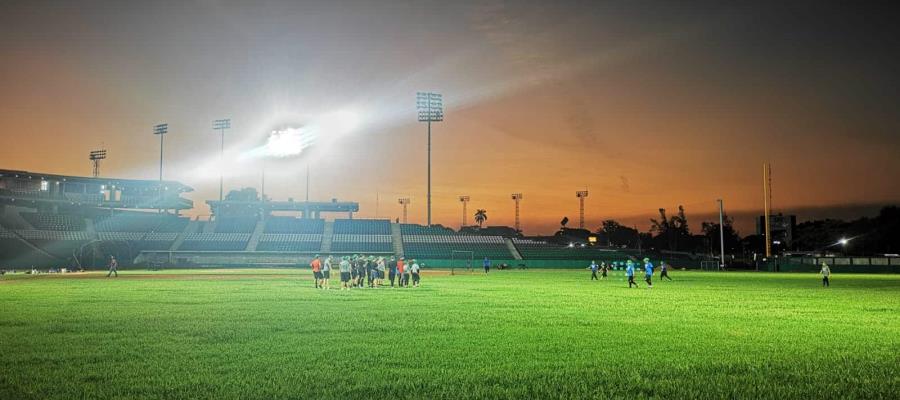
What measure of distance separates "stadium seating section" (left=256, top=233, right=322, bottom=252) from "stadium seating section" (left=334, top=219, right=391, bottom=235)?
199 inches

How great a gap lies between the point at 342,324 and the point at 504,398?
885 cm

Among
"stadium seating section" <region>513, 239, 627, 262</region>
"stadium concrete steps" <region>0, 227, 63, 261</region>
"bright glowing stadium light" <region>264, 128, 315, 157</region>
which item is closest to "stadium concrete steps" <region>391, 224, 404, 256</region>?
"stadium seating section" <region>513, 239, 627, 262</region>

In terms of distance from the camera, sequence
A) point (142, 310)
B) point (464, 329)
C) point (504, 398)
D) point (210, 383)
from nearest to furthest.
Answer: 1. point (504, 398)
2. point (210, 383)
3. point (464, 329)
4. point (142, 310)

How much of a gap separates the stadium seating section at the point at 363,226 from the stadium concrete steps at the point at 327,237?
0.80 m

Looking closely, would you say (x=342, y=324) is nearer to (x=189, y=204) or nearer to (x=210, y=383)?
(x=210, y=383)

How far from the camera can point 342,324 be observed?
1658cm

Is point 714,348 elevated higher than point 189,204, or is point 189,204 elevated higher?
point 189,204

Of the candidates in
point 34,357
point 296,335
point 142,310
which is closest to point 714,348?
point 296,335

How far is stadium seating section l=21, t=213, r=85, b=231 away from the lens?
85.6 metres

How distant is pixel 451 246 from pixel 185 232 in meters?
39.0

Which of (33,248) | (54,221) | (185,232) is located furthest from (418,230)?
(33,248)

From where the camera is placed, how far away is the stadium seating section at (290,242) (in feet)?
314

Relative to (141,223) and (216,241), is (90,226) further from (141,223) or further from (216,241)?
(216,241)

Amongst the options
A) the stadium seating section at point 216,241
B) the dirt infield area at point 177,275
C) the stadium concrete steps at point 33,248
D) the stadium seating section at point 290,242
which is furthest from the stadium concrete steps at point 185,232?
the dirt infield area at point 177,275
